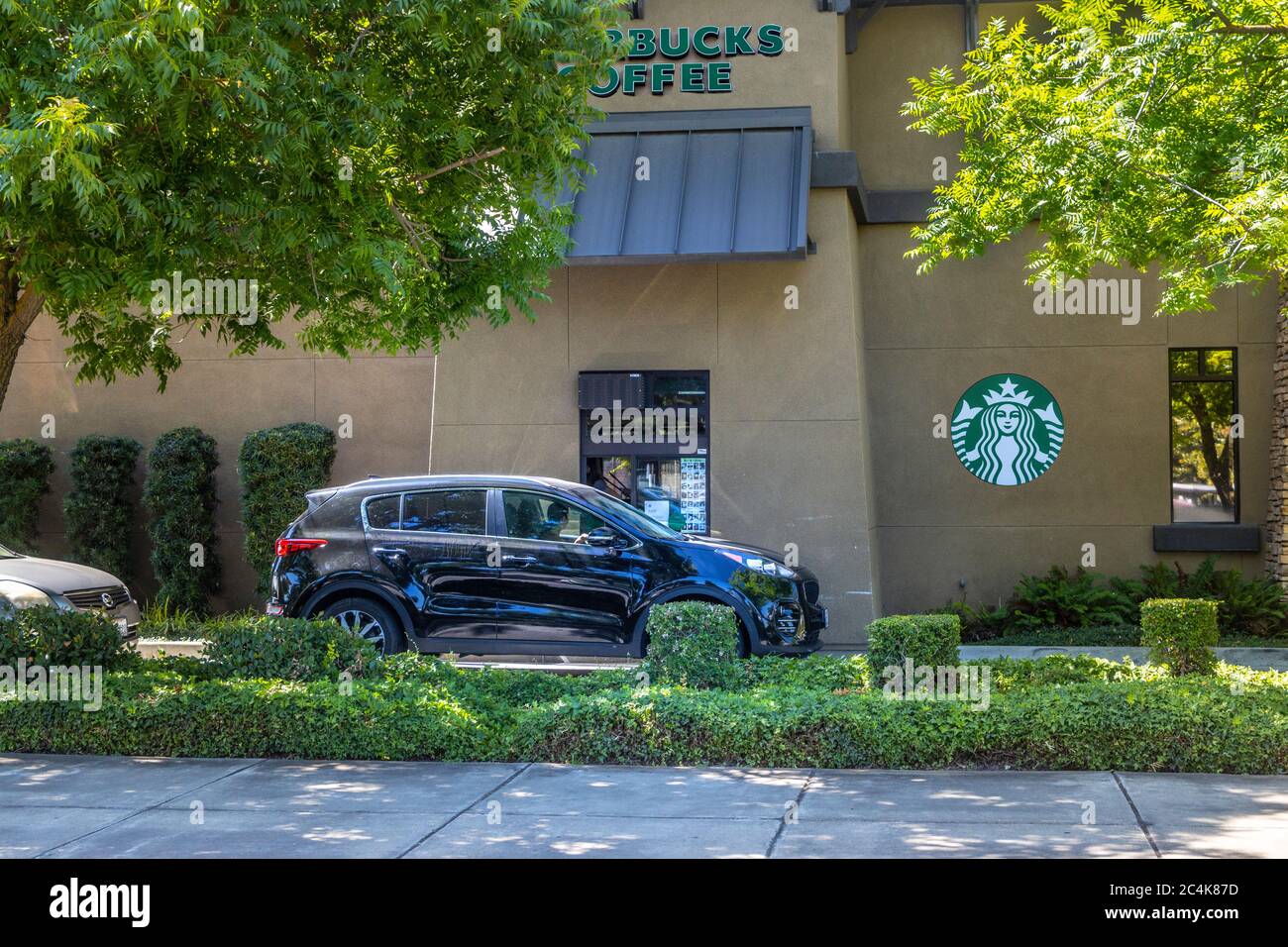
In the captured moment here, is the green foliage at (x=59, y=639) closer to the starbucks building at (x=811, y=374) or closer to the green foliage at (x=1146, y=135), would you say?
the starbucks building at (x=811, y=374)

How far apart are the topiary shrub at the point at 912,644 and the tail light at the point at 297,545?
534cm

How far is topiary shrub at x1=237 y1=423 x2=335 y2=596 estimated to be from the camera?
51.2ft

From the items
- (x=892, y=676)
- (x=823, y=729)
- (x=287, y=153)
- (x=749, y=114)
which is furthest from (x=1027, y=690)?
(x=749, y=114)

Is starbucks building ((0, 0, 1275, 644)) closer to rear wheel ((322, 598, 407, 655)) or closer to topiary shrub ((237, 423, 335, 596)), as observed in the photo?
topiary shrub ((237, 423, 335, 596))

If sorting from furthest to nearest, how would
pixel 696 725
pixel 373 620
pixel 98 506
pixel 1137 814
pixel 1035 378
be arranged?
pixel 98 506 → pixel 1035 378 → pixel 373 620 → pixel 696 725 → pixel 1137 814

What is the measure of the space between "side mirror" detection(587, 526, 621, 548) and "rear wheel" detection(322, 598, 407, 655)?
1.98m

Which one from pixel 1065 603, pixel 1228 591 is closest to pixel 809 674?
pixel 1065 603

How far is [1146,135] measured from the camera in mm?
9398

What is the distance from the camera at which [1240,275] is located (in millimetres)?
9562

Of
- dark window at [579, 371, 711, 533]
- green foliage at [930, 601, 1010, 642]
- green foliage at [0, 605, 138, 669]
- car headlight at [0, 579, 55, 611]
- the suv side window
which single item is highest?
dark window at [579, 371, 711, 533]

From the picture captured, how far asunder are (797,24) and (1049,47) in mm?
4918

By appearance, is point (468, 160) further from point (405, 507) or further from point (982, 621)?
point (982, 621)

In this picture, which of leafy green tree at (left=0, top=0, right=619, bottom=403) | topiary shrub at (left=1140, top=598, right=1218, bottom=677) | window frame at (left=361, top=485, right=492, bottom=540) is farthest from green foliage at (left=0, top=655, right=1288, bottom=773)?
leafy green tree at (left=0, top=0, right=619, bottom=403)

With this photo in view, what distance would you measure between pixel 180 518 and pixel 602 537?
7203mm
